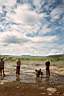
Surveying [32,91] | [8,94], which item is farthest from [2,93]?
[32,91]

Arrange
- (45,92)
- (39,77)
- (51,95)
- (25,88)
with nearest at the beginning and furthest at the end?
1. (51,95)
2. (45,92)
3. (25,88)
4. (39,77)

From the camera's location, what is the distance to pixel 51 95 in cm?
1397

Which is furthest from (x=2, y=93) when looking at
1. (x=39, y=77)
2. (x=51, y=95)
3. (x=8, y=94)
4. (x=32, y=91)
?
(x=39, y=77)

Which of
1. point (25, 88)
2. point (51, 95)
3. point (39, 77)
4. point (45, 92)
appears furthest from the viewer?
point (39, 77)

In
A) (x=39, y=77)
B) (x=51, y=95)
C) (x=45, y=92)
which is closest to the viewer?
(x=51, y=95)

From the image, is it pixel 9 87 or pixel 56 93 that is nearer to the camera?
pixel 56 93

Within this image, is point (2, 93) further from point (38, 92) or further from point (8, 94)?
point (38, 92)

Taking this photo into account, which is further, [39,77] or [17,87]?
[39,77]

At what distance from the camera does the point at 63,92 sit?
1477cm

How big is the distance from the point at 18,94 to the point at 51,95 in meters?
1.90

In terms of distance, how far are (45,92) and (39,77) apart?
6.22 m

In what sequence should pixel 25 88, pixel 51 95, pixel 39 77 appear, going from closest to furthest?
pixel 51 95, pixel 25 88, pixel 39 77

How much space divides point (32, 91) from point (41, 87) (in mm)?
1434

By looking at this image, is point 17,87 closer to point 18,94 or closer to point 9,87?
point 9,87
